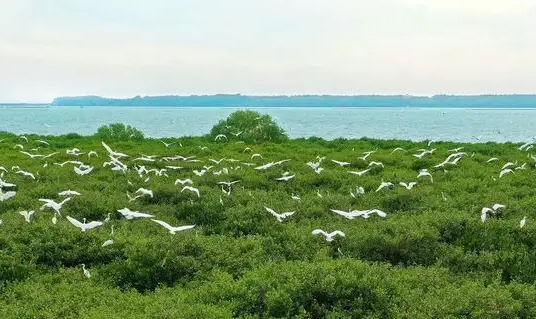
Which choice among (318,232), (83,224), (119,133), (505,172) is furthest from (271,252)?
(119,133)

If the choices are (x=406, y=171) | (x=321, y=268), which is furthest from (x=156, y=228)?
(x=406, y=171)

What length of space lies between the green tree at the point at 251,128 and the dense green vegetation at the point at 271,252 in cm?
1263

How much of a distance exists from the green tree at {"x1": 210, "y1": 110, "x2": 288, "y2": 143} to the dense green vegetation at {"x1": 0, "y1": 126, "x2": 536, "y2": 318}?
12625 mm

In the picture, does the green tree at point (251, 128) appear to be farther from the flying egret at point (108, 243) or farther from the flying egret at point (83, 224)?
the flying egret at point (108, 243)

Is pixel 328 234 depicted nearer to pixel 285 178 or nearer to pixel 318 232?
pixel 318 232

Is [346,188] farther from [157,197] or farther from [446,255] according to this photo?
[446,255]

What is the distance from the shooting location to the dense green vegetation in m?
6.21

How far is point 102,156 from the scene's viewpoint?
17.8 m

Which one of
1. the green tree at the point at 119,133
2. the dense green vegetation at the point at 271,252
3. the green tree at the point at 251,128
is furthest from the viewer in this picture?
the green tree at the point at 119,133

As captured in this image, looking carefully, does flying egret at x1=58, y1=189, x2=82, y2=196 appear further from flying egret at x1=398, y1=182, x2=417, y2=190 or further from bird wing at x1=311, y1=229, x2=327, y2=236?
flying egret at x1=398, y1=182, x2=417, y2=190

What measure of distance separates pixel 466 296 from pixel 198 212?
5.03 m

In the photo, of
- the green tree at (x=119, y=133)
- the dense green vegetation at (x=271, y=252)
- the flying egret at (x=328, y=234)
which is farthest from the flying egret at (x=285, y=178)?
the green tree at (x=119, y=133)

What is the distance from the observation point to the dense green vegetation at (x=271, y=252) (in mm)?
6215

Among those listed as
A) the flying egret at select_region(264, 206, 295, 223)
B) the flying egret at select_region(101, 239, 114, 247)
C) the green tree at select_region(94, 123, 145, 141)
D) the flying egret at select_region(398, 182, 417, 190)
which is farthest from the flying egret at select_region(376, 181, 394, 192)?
the green tree at select_region(94, 123, 145, 141)
